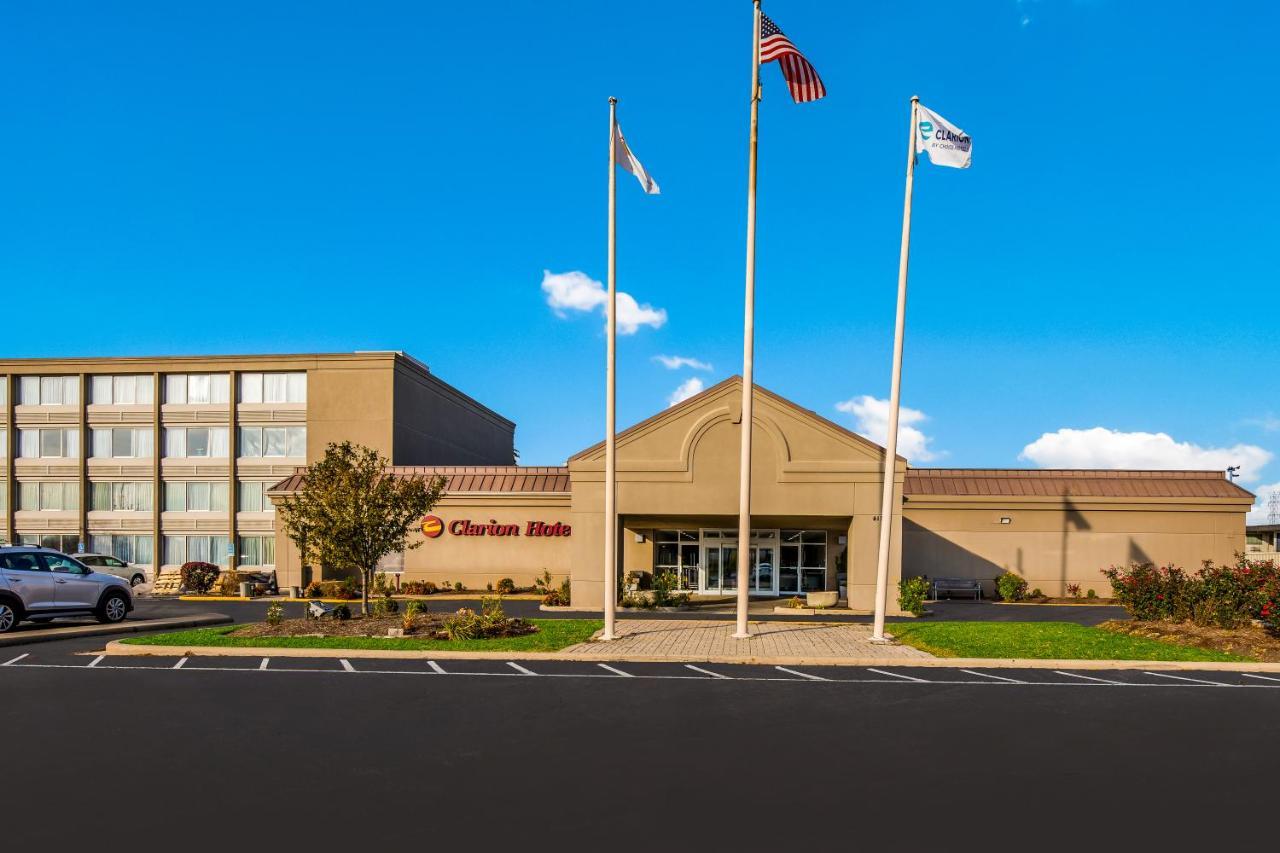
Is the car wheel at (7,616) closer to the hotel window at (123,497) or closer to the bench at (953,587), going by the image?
the hotel window at (123,497)

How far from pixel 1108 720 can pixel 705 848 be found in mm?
7625

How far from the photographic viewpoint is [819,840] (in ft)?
24.4

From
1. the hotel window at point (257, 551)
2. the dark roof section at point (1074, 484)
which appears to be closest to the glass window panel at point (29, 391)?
the hotel window at point (257, 551)

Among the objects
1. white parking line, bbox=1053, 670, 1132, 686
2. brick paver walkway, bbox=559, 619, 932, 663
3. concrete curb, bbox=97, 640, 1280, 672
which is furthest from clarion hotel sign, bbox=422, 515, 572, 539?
white parking line, bbox=1053, 670, 1132, 686

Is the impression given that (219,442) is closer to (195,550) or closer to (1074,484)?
(195,550)

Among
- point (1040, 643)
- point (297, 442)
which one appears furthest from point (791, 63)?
point (297, 442)

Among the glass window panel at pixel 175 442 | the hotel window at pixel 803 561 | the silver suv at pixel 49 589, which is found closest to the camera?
the silver suv at pixel 49 589

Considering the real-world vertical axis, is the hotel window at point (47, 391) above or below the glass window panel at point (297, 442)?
above

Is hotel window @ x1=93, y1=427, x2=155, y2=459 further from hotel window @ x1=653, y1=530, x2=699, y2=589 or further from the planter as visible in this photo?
the planter

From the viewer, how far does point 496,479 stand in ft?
129

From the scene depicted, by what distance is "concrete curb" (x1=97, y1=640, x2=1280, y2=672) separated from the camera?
17297 millimetres

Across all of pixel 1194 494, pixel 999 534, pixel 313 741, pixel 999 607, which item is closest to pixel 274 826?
pixel 313 741

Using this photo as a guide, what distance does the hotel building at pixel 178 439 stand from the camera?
45.4m

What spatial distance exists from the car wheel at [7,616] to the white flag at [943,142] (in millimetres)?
22563
